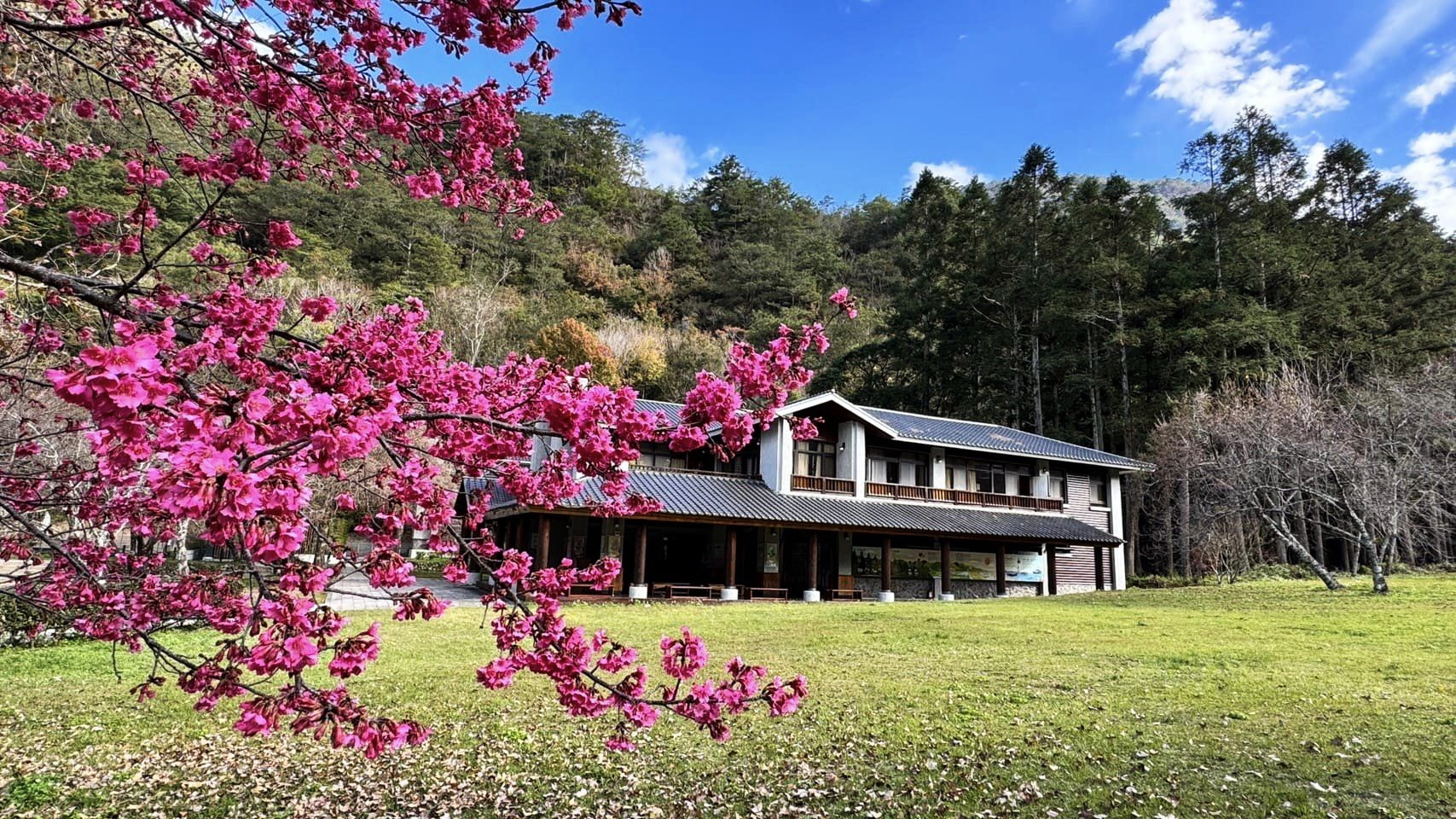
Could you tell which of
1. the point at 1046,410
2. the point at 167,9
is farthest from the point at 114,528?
the point at 1046,410

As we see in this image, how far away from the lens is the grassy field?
14.6 feet

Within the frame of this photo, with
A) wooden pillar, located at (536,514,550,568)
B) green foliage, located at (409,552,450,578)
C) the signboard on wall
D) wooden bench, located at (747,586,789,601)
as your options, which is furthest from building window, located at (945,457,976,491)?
green foliage, located at (409,552,450,578)

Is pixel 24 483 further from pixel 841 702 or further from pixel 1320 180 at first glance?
pixel 1320 180

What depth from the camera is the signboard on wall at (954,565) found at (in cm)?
2252

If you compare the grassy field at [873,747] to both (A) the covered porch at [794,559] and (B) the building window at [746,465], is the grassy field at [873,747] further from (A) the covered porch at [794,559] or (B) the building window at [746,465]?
(B) the building window at [746,465]

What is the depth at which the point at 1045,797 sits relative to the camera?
4465 millimetres

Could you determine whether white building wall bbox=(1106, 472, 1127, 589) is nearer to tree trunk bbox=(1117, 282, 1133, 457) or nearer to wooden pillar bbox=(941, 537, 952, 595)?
tree trunk bbox=(1117, 282, 1133, 457)

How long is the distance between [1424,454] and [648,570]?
22.1m

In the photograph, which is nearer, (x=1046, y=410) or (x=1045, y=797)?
(x=1045, y=797)

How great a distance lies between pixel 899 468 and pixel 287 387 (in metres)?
22.9

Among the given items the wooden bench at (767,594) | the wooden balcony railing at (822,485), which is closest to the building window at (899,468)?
the wooden balcony railing at (822,485)

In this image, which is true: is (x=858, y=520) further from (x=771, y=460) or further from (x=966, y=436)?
(x=966, y=436)

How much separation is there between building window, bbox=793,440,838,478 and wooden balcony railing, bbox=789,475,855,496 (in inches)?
19.9

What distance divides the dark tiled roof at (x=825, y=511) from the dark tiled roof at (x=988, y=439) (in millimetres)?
2120
